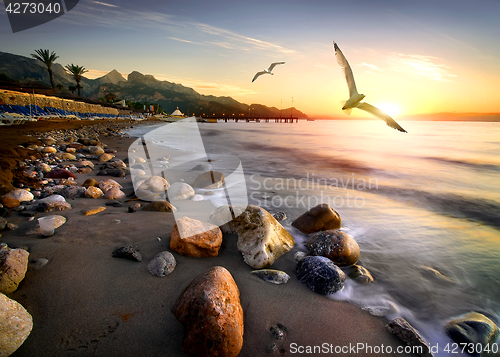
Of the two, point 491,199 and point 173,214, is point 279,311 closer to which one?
point 173,214

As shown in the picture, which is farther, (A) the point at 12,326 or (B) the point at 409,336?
(B) the point at 409,336

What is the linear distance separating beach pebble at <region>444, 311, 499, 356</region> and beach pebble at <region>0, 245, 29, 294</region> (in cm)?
469

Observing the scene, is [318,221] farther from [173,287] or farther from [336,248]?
[173,287]

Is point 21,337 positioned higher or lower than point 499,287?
higher

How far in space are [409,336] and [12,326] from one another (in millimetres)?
3620

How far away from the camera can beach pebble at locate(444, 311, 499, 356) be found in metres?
2.37

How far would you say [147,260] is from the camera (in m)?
2.89

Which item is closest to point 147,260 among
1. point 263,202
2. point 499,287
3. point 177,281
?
point 177,281

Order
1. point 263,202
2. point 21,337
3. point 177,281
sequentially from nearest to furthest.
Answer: point 21,337
point 177,281
point 263,202

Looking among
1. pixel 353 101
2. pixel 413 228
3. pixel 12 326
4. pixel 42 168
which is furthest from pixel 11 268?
pixel 353 101

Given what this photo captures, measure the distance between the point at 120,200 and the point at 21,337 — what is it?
10.6ft

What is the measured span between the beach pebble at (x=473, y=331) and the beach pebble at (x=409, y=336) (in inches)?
22.2

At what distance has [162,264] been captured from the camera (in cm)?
271

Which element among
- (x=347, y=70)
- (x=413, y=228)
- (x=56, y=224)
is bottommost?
(x=413, y=228)
